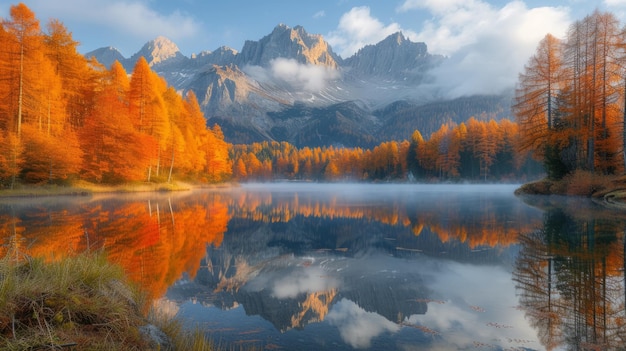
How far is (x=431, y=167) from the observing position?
315ft

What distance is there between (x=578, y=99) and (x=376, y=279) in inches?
1308

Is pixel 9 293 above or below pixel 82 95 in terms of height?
below

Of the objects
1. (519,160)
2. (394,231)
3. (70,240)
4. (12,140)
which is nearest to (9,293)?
(70,240)

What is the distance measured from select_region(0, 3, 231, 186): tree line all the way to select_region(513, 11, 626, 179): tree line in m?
40.3

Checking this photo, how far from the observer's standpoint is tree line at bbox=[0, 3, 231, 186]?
95.2 feet

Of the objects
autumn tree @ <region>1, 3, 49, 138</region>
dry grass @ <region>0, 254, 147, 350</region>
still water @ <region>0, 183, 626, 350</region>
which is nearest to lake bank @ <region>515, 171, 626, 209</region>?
still water @ <region>0, 183, 626, 350</region>

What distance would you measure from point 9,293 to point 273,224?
1445 centimetres

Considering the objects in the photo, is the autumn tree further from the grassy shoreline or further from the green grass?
the green grass

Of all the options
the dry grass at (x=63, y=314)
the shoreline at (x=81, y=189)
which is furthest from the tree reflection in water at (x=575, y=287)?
the shoreline at (x=81, y=189)

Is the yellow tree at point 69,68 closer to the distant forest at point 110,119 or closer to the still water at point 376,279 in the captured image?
the distant forest at point 110,119

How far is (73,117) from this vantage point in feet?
132

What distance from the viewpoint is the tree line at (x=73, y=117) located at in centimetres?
2903

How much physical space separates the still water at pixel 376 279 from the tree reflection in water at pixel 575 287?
29 millimetres

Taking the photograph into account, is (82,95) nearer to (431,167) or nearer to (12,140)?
(12,140)
